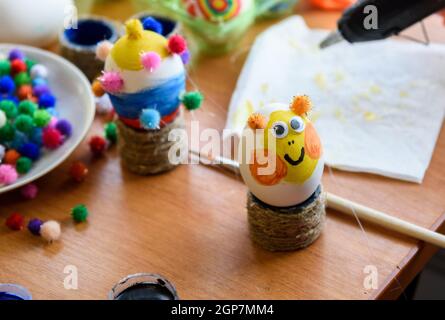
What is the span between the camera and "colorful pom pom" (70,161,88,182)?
0.72 meters

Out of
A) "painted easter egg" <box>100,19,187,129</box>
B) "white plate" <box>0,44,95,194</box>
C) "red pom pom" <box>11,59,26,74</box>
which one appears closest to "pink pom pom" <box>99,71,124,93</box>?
"painted easter egg" <box>100,19,187,129</box>

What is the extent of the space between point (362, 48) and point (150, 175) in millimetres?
361

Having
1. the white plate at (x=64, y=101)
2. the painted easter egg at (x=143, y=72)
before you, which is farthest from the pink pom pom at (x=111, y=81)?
the white plate at (x=64, y=101)

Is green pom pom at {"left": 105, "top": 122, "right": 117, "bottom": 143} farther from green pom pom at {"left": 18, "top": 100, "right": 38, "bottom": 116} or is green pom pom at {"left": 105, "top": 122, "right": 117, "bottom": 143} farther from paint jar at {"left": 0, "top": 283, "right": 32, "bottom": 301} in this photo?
paint jar at {"left": 0, "top": 283, "right": 32, "bottom": 301}

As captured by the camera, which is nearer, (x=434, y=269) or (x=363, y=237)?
(x=363, y=237)

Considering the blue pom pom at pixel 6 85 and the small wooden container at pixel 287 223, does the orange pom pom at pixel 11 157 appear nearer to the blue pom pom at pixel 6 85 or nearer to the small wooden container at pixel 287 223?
the blue pom pom at pixel 6 85

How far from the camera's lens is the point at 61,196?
707mm

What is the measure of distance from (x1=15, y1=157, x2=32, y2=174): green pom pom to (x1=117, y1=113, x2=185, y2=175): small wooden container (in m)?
0.11

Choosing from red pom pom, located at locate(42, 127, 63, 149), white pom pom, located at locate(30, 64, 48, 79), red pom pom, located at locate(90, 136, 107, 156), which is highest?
white pom pom, located at locate(30, 64, 48, 79)

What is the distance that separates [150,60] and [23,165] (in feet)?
0.66

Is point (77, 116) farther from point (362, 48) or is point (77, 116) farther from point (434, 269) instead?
point (434, 269)

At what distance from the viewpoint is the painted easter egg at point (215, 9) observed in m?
0.83

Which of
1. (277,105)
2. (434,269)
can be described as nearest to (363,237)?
(277,105)
